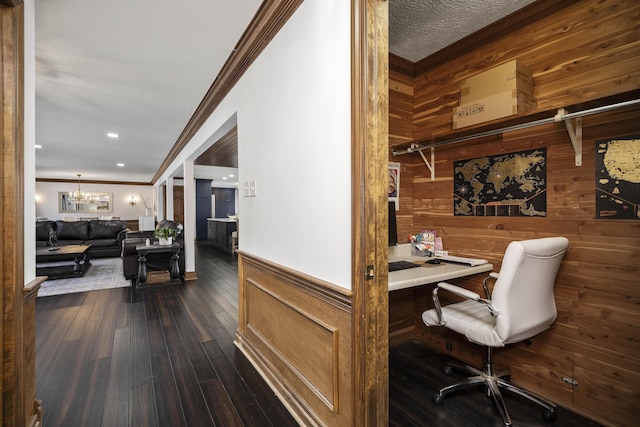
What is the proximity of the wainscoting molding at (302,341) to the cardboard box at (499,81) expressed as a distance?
5.74ft

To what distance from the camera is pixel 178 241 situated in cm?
554

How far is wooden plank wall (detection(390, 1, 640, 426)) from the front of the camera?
1541mm

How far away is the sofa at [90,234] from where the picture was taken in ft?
22.6

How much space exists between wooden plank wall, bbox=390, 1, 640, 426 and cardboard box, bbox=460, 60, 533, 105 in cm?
12

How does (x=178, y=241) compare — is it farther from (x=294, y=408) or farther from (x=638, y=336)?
(x=638, y=336)

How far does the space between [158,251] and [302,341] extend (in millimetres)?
4113

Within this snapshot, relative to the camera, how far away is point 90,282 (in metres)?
4.91

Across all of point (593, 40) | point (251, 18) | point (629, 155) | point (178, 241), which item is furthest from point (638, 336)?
point (178, 241)

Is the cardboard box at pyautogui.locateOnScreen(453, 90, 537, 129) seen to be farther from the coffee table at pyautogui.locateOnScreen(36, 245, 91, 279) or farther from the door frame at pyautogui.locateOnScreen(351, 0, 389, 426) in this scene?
the coffee table at pyautogui.locateOnScreen(36, 245, 91, 279)

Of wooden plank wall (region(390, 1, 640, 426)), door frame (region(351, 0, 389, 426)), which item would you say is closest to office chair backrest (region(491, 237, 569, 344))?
wooden plank wall (region(390, 1, 640, 426))

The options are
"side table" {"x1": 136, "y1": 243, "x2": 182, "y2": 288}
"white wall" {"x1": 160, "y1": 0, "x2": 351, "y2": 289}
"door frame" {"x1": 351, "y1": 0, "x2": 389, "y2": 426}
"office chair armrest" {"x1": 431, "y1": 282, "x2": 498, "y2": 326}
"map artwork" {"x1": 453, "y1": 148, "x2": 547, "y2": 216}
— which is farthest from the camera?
"side table" {"x1": 136, "y1": 243, "x2": 182, "y2": 288}

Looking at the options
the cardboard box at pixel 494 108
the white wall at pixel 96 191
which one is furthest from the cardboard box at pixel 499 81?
the white wall at pixel 96 191

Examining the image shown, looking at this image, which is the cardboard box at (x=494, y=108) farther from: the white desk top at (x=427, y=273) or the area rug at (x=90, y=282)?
the area rug at (x=90, y=282)

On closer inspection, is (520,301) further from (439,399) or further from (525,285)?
(439,399)
